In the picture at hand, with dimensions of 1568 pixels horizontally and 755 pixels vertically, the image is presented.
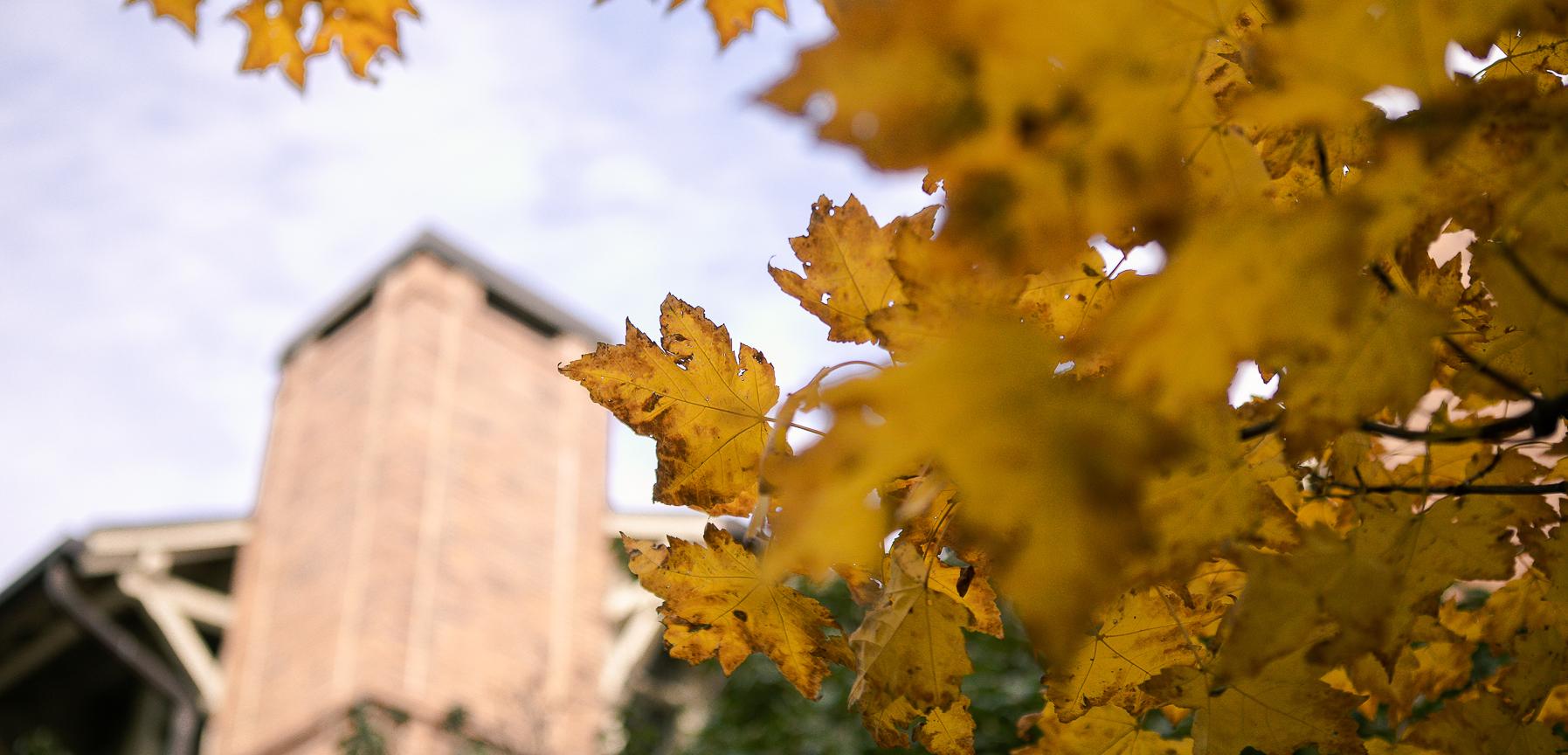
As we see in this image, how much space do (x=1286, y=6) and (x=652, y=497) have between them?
0.73m

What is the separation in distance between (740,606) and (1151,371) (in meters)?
0.59

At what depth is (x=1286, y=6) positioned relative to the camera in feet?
2.32

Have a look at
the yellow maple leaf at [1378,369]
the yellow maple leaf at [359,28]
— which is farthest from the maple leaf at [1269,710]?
the yellow maple leaf at [359,28]

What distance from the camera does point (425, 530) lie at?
844cm

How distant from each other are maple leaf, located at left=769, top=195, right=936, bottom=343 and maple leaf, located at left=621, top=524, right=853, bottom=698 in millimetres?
233

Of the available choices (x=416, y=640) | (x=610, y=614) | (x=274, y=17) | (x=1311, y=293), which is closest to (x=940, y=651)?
(x=1311, y=293)

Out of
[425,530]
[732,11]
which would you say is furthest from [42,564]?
[732,11]

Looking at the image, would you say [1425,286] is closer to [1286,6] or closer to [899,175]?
[1286,6]

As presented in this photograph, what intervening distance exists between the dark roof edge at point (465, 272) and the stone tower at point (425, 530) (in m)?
0.02

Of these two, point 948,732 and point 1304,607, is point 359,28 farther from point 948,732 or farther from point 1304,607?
point 1304,607

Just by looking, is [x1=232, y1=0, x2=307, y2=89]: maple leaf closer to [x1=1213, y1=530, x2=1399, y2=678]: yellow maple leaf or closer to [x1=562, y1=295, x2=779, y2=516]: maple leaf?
[x1=562, y1=295, x2=779, y2=516]: maple leaf

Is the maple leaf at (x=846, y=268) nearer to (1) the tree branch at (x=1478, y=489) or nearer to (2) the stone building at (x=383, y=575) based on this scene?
(1) the tree branch at (x=1478, y=489)

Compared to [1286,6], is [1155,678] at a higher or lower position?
lower

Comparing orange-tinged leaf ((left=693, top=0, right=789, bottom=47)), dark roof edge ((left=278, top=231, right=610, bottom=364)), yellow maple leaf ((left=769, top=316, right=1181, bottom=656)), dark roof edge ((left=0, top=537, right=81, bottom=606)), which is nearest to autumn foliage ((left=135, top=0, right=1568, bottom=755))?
yellow maple leaf ((left=769, top=316, right=1181, bottom=656))
